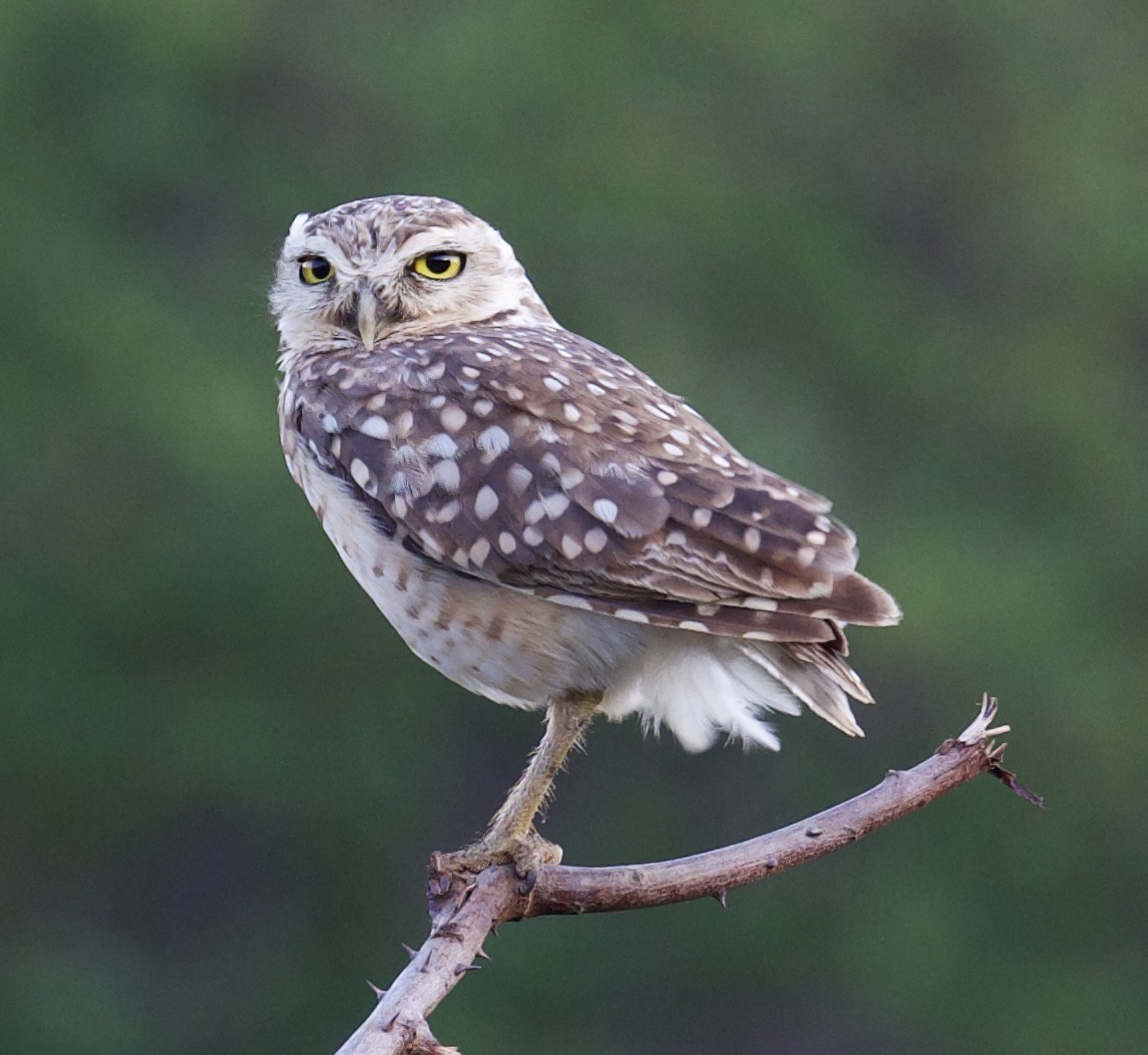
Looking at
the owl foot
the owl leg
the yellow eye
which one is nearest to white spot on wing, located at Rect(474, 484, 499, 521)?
the owl leg

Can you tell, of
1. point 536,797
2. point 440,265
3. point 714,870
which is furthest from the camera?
point 440,265

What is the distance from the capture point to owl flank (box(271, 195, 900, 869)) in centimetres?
374

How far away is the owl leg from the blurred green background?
24.3ft

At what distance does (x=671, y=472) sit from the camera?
3.87 m

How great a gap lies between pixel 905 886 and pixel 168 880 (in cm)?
469

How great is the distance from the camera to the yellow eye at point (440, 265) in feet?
15.1

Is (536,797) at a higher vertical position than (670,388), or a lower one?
lower

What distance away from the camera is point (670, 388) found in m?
11.3

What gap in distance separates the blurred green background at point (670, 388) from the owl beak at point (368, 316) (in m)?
6.99

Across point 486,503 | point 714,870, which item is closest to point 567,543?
point 486,503

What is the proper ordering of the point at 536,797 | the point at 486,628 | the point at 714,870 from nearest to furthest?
1. the point at 714,870
2. the point at 486,628
3. the point at 536,797

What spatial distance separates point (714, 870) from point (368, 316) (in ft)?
5.34

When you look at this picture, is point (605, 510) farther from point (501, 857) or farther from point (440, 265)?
point (440, 265)

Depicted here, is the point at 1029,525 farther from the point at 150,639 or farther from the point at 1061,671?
the point at 150,639
